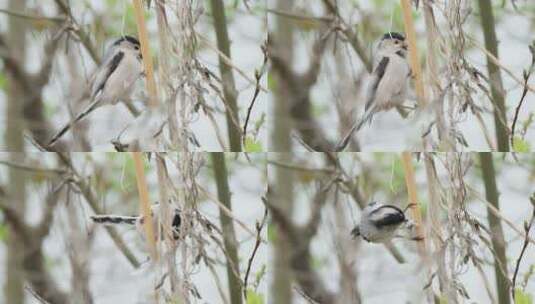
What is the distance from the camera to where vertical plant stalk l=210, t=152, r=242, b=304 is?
89.7 inches

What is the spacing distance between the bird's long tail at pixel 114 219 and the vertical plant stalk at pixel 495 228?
86 cm

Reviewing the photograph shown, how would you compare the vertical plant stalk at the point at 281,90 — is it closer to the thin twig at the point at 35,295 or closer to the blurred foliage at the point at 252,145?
the blurred foliage at the point at 252,145

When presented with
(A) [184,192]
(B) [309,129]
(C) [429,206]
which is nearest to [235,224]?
(A) [184,192]

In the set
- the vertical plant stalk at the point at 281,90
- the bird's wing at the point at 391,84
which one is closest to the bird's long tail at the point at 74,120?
the vertical plant stalk at the point at 281,90

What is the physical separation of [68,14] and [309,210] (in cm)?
74

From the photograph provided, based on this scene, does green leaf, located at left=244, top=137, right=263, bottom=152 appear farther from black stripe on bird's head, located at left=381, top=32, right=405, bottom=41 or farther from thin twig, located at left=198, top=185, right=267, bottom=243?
black stripe on bird's head, located at left=381, top=32, right=405, bottom=41

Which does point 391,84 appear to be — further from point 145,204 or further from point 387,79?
point 145,204

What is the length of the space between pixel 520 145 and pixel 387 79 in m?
0.38

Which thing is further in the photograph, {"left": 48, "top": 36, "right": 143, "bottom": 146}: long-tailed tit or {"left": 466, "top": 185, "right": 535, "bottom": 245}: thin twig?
{"left": 466, "top": 185, "right": 535, "bottom": 245}: thin twig

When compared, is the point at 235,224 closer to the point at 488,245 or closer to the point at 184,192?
the point at 184,192

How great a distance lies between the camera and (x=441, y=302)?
2287mm

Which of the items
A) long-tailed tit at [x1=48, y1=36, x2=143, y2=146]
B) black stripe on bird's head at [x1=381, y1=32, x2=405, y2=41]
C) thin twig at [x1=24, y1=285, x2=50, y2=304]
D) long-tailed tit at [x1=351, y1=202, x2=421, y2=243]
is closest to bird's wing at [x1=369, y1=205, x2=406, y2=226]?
long-tailed tit at [x1=351, y1=202, x2=421, y2=243]

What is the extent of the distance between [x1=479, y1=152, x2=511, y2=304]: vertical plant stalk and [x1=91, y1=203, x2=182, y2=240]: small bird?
2.49ft

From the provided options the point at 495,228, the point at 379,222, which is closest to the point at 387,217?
the point at 379,222
